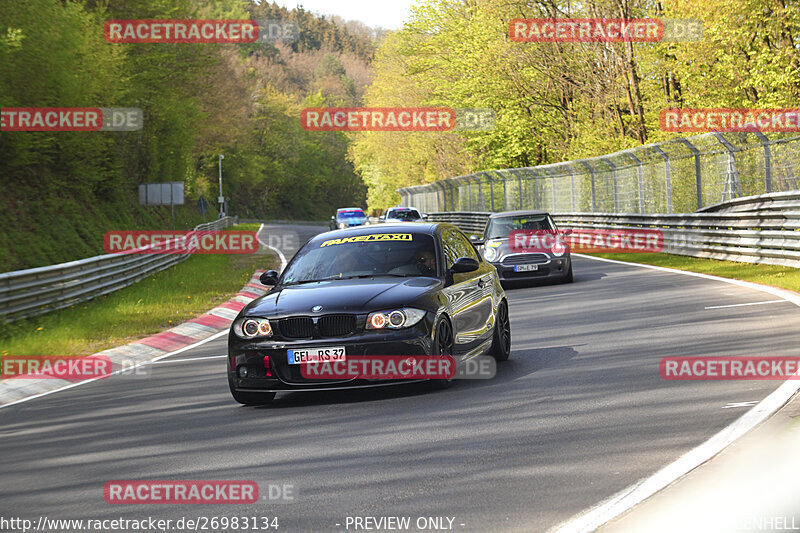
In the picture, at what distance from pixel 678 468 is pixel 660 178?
89.2ft

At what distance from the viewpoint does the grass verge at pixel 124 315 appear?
15.3m

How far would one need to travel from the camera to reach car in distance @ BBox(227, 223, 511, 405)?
8852 mm

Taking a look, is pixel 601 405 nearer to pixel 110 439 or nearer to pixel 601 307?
pixel 110 439

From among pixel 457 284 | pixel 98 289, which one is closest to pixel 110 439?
pixel 457 284

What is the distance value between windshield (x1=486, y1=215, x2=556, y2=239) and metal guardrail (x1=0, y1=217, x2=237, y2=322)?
26.7ft

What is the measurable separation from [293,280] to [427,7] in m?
62.7

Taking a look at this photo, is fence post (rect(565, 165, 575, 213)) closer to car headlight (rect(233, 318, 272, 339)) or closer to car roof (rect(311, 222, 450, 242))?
car roof (rect(311, 222, 450, 242))

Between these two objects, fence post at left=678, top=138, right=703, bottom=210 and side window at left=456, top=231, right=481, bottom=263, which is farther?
fence post at left=678, top=138, right=703, bottom=210

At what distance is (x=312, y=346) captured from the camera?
8.80 m

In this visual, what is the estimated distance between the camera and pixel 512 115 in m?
57.6
